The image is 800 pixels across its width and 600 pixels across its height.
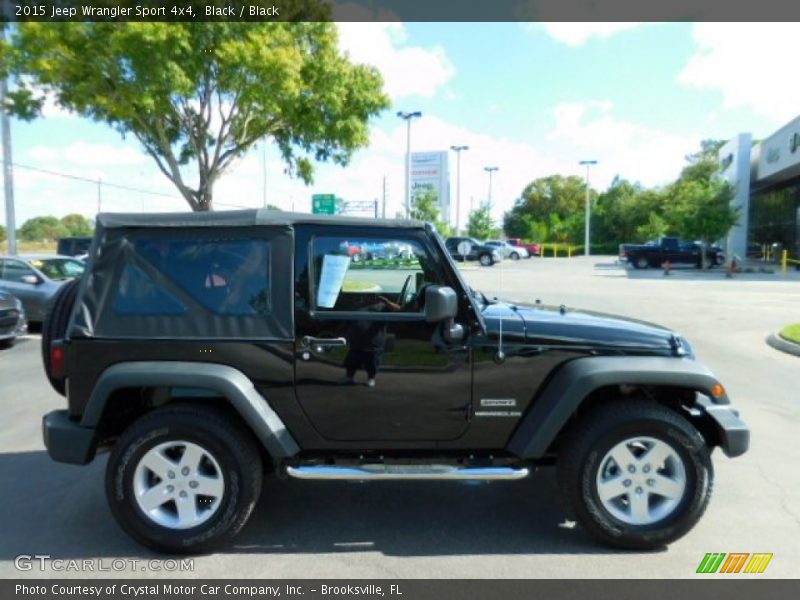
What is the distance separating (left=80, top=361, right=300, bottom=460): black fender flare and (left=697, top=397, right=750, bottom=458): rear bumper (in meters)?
2.48

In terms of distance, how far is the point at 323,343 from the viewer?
11.0 feet

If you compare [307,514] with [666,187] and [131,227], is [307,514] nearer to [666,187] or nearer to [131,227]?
[131,227]

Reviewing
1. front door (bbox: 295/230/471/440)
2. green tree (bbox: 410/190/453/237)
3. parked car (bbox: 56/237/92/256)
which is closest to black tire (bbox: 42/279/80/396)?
front door (bbox: 295/230/471/440)

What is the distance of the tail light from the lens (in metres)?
3.43

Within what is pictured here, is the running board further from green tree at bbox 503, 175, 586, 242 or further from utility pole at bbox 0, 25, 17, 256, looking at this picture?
green tree at bbox 503, 175, 586, 242

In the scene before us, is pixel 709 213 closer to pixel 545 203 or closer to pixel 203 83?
pixel 203 83

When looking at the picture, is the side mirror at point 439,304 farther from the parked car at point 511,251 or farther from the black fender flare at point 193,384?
the parked car at point 511,251

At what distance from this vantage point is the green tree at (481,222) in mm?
60844

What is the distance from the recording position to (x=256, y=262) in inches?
135

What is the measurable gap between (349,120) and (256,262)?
14845 mm

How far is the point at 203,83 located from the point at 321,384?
1386 cm

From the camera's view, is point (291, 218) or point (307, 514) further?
point (307, 514)
